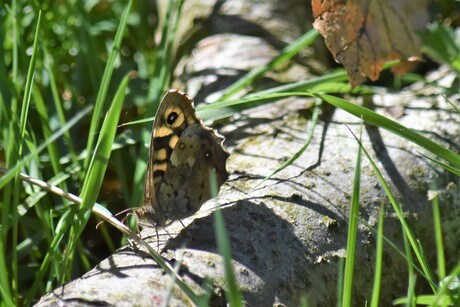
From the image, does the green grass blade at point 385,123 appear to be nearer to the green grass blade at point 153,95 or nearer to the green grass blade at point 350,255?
the green grass blade at point 350,255

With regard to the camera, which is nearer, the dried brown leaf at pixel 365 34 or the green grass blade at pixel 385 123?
the green grass blade at pixel 385 123

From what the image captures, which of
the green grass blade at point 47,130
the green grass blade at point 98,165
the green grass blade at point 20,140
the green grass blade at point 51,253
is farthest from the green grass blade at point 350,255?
the green grass blade at point 47,130

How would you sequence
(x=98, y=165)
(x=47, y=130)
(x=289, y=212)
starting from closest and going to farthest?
(x=98, y=165) < (x=289, y=212) < (x=47, y=130)

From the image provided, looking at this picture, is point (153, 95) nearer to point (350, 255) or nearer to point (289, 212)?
point (289, 212)

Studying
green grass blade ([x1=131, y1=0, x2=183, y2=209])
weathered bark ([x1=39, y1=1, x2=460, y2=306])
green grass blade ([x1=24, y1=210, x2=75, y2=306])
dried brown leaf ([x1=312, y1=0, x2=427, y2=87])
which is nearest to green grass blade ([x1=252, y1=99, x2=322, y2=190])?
weathered bark ([x1=39, y1=1, x2=460, y2=306])

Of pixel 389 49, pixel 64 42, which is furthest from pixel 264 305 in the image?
pixel 64 42

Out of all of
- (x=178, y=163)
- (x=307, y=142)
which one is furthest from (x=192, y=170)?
(x=307, y=142)
